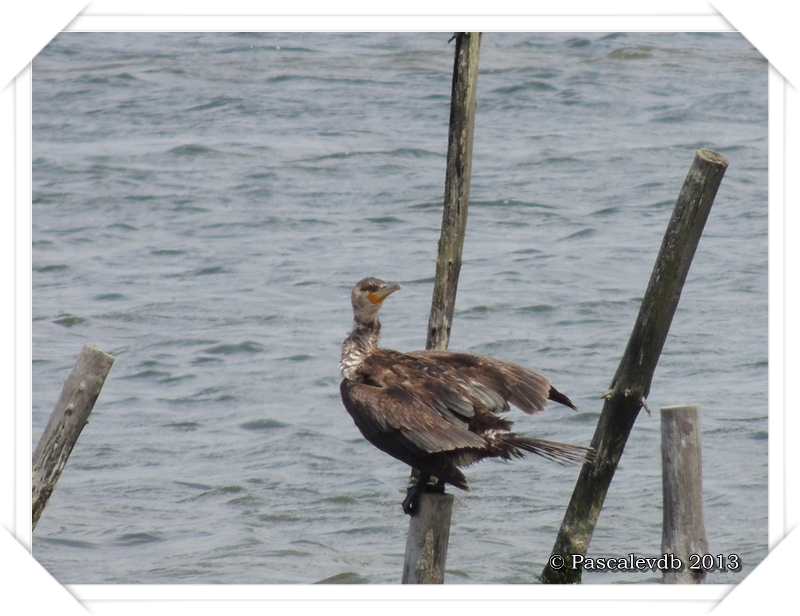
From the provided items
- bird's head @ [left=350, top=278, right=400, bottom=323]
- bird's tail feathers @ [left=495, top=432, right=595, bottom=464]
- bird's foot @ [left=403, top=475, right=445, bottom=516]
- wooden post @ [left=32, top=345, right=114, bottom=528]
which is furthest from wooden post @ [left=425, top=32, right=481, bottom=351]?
wooden post @ [left=32, top=345, right=114, bottom=528]

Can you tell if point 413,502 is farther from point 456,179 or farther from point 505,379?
point 456,179

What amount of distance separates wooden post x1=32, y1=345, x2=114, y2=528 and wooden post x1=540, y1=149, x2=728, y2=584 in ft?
9.45

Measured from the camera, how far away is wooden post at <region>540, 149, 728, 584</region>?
5.72 meters

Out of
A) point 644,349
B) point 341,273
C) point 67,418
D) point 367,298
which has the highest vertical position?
point 367,298

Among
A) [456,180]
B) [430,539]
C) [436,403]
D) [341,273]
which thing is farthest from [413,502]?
[341,273]

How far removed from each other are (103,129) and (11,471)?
1271cm

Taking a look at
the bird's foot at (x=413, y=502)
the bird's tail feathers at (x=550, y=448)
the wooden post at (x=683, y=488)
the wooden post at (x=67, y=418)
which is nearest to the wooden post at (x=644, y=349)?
the wooden post at (x=683, y=488)

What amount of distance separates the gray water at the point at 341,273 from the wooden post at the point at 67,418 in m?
1.88

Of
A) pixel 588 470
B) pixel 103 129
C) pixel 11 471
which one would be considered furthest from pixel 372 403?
pixel 103 129

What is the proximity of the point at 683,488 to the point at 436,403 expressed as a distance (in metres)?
1.46

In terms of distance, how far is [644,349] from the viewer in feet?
19.6

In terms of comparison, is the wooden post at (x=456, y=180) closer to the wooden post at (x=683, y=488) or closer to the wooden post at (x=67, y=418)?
the wooden post at (x=683, y=488)
